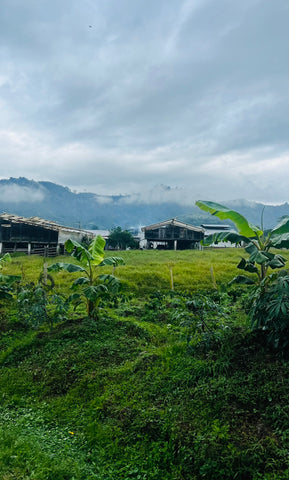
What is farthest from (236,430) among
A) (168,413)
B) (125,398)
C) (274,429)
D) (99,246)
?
(99,246)

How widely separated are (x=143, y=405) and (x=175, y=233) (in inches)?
1473

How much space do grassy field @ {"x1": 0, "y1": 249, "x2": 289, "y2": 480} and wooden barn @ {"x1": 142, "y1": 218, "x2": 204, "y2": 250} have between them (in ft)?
112

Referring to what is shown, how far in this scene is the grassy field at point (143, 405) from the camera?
358 centimetres

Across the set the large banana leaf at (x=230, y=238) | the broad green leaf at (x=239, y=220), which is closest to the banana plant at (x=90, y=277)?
the large banana leaf at (x=230, y=238)

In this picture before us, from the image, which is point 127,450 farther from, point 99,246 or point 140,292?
point 140,292

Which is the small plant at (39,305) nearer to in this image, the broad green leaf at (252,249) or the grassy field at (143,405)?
the grassy field at (143,405)

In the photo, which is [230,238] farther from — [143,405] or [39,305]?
[39,305]

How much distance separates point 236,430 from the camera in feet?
12.4

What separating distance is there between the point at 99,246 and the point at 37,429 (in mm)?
4943

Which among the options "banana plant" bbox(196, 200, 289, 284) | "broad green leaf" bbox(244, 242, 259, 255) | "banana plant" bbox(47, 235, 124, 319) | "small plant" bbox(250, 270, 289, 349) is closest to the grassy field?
"small plant" bbox(250, 270, 289, 349)

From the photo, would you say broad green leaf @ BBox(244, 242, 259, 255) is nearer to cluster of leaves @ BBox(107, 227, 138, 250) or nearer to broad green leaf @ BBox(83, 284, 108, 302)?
broad green leaf @ BBox(83, 284, 108, 302)

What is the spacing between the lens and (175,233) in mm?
41625

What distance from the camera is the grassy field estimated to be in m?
3.58

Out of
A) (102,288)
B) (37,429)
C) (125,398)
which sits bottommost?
(37,429)
